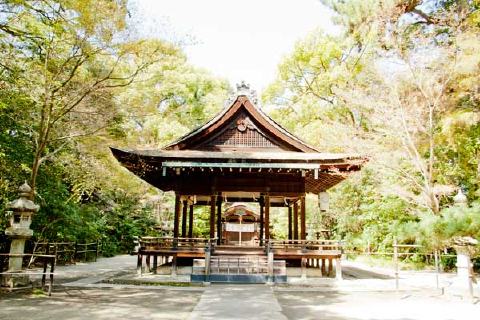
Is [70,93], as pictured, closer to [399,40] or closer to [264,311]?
[264,311]

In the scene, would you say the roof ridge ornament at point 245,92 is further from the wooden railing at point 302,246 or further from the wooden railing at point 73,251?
the wooden railing at point 73,251

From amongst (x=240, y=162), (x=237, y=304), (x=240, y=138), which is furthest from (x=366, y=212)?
(x=237, y=304)

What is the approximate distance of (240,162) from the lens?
13.5 meters

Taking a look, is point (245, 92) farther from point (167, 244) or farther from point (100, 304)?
point (100, 304)

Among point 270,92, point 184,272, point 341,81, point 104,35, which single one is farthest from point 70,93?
point 270,92

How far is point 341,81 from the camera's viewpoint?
86.9 ft

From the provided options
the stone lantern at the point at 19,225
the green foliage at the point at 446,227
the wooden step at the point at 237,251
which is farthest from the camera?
the wooden step at the point at 237,251

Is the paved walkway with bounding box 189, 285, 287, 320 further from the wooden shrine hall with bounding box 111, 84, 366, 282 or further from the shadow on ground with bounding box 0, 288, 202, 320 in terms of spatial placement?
the wooden shrine hall with bounding box 111, 84, 366, 282

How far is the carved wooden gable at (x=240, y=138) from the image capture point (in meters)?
15.6

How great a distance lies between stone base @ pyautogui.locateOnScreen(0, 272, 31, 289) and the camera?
1013 cm

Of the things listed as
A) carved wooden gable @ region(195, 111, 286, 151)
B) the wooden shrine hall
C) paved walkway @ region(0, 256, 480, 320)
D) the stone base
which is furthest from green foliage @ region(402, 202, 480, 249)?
the stone base

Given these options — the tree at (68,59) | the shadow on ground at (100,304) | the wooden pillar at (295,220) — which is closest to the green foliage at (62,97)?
the tree at (68,59)

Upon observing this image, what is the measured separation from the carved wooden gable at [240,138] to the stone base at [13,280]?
303 inches

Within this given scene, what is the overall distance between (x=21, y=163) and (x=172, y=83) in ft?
77.7
